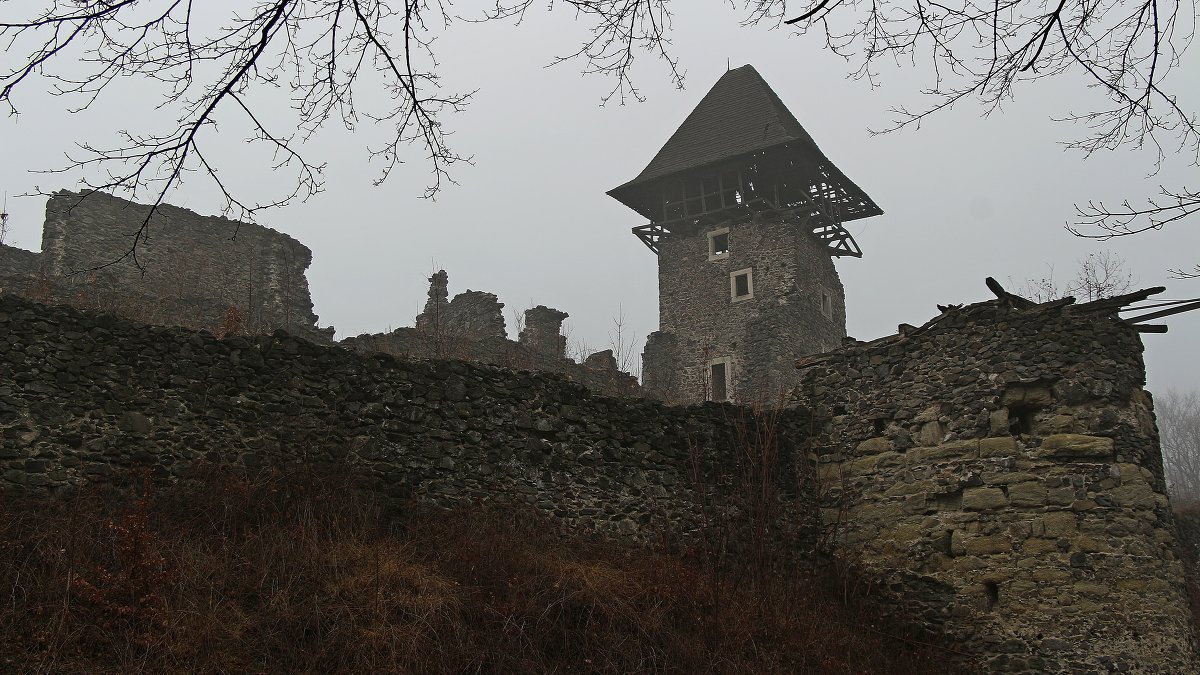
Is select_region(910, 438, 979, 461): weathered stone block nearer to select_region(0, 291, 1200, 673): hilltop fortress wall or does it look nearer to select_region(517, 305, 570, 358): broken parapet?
select_region(0, 291, 1200, 673): hilltop fortress wall

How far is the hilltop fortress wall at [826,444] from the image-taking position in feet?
24.2

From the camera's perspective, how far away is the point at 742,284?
80.6 ft

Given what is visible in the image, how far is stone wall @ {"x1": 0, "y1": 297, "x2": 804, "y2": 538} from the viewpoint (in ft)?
23.4

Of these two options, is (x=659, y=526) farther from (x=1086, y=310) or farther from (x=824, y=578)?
(x=1086, y=310)

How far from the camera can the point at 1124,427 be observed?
8398 millimetres

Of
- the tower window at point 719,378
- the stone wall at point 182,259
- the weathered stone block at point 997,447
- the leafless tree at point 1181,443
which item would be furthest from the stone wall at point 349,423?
the leafless tree at point 1181,443

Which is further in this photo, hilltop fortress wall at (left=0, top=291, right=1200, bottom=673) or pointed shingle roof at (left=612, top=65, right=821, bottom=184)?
pointed shingle roof at (left=612, top=65, right=821, bottom=184)

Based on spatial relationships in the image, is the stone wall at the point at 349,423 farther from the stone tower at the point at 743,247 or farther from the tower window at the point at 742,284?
the tower window at the point at 742,284


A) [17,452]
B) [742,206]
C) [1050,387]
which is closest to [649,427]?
[1050,387]

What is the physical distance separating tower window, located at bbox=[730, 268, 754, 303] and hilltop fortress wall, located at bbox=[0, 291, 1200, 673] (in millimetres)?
14159

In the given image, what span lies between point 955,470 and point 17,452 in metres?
8.00

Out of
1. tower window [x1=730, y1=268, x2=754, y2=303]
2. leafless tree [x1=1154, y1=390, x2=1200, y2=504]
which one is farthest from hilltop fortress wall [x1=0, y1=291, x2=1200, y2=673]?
leafless tree [x1=1154, y1=390, x2=1200, y2=504]

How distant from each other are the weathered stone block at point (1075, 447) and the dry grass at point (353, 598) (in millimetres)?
2137

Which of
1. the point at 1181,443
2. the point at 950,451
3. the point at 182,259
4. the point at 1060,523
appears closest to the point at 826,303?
the point at 182,259
